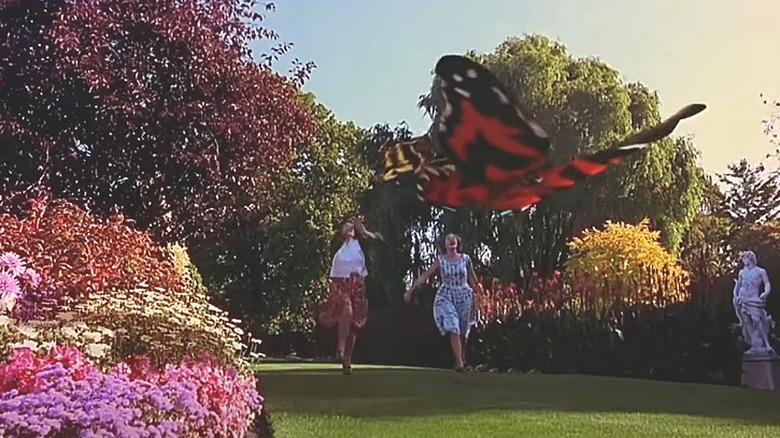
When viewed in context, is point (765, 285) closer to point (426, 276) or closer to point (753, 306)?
point (753, 306)

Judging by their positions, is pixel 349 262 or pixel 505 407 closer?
pixel 505 407

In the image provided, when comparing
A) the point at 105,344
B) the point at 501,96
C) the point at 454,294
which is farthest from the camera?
the point at 454,294

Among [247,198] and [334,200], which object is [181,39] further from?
[334,200]

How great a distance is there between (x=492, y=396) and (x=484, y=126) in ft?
19.8

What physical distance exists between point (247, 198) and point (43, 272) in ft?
11.2

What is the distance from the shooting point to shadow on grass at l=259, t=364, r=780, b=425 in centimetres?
605

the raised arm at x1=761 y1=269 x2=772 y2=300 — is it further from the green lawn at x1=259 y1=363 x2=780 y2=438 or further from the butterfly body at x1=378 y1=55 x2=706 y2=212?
the butterfly body at x1=378 y1=55 x2=706 y2=212

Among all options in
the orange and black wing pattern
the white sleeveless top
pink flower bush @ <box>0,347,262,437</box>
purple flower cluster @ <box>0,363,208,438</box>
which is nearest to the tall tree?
the white sleeveless top

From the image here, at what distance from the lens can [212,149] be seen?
847cm

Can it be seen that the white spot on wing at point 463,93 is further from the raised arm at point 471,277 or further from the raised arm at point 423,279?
the raised arm at point 471,277

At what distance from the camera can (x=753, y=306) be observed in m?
9.36

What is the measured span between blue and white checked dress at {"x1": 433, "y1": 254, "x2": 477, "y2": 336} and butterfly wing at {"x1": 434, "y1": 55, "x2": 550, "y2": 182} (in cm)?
742

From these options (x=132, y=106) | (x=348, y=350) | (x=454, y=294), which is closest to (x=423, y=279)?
(x=454, y=294)

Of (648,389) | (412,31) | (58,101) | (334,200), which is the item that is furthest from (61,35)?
(334,200)
